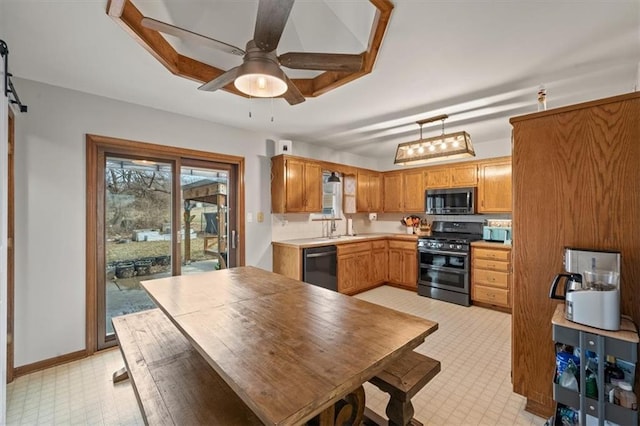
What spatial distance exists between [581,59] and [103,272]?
4684 millimetres

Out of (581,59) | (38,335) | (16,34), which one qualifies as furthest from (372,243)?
(16,34)

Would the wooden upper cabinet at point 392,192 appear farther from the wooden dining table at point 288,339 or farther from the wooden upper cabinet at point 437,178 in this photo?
the wooden dining table at point 288,339

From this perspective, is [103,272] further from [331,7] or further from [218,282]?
[331,7]

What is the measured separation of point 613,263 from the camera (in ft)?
5.01

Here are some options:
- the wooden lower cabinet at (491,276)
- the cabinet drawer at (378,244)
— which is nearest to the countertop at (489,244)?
the wooden lower cabinet at (491,276)

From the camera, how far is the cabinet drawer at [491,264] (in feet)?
12.6

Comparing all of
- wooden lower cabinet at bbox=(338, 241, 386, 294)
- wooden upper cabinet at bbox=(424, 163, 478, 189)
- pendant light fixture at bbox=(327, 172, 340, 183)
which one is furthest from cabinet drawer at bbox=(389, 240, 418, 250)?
pendant light fixture at bbox=(327, 172, 340, 183)

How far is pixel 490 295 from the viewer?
12.9 ft

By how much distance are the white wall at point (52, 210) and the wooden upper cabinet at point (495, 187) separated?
4.85 meters

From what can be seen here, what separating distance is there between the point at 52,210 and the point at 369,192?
4.63 metres

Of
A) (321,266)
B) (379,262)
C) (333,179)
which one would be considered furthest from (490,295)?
(333,179)

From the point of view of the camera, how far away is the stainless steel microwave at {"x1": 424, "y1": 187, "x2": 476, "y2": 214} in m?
4.45

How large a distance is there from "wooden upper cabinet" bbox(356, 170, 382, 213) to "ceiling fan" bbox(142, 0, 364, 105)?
11.8 ft

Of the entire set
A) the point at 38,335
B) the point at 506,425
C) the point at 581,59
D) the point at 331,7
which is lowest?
the point at 506,425
